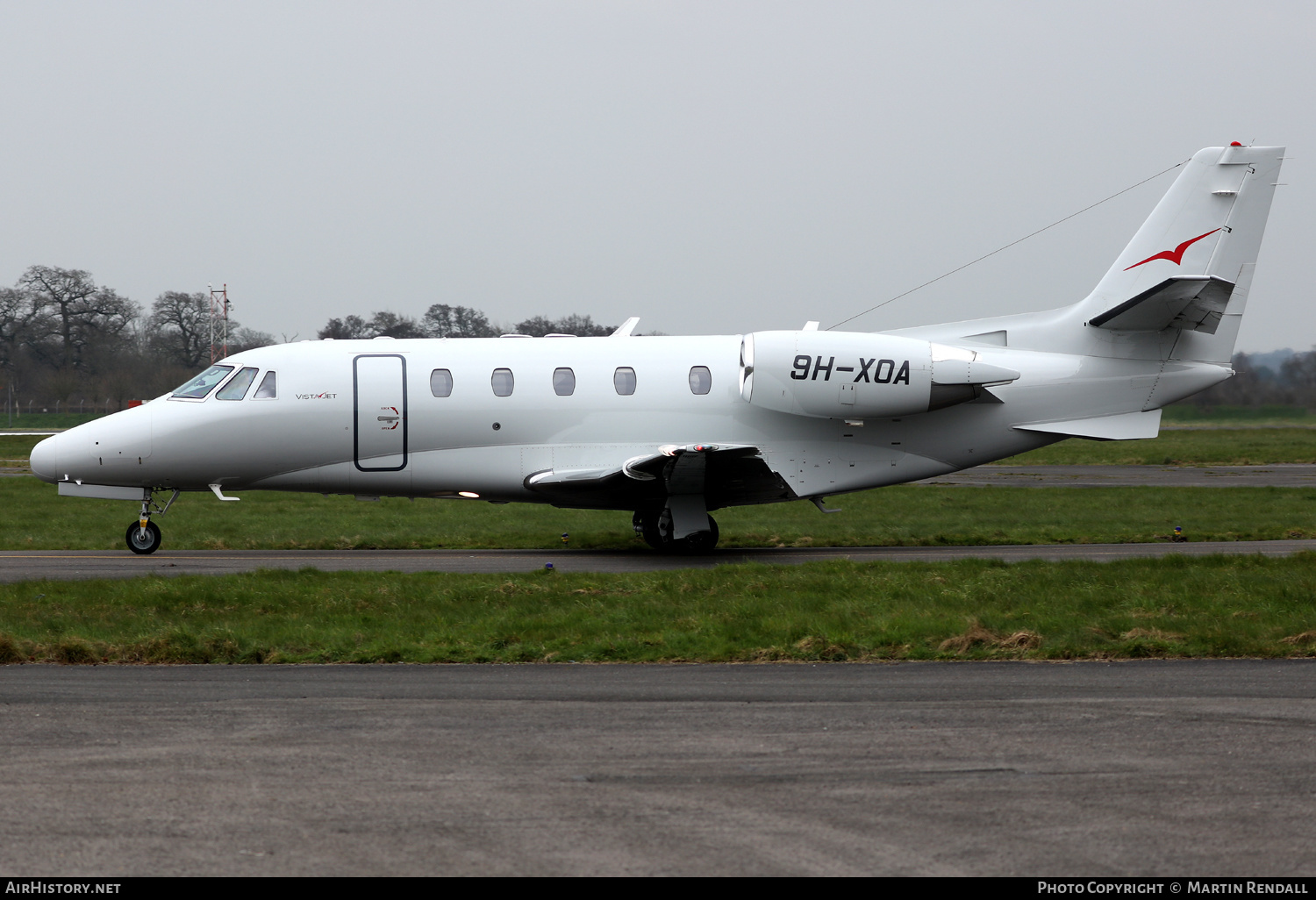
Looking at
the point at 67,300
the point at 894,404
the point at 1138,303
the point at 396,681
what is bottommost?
the point at 396,681

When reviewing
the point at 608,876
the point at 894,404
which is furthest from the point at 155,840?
the point at 894,404

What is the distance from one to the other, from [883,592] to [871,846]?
7.76 meters

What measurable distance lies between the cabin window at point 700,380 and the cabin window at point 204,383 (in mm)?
7350

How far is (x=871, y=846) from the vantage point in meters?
5.35

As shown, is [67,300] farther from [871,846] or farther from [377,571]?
[871,846]

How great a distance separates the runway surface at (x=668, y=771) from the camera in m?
5.25

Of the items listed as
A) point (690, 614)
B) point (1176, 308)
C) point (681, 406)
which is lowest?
point (690, 614)

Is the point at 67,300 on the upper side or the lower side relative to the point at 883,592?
upper

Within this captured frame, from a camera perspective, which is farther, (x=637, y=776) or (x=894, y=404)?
(x=894, y=404)

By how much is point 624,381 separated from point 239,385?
6.09 metres

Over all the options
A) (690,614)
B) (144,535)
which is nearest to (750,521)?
(144,535)

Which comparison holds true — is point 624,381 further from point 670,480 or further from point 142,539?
point 142,539

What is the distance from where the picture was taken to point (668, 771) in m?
6.61

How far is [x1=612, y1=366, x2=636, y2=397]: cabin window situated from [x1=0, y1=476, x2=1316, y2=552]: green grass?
3.00 metres
